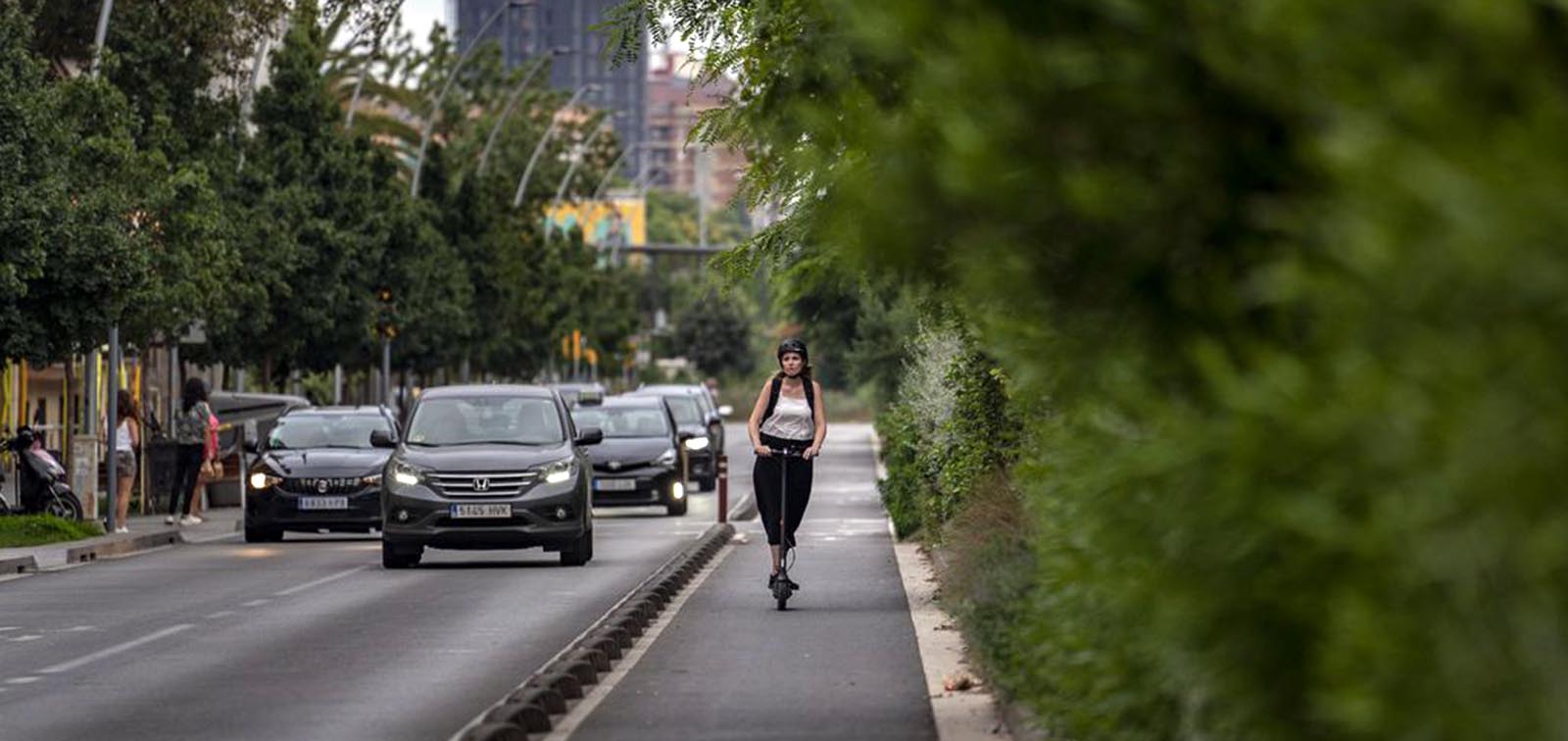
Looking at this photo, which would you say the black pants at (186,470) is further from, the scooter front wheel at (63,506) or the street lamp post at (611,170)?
the street lamp post at (611,170)

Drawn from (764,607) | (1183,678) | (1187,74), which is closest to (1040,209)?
(1187,74)

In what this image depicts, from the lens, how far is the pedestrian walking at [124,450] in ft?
120

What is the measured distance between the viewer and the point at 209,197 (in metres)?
41.0

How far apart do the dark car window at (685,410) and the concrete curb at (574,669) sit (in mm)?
30147

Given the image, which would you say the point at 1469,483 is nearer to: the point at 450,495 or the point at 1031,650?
the point at 1031,650

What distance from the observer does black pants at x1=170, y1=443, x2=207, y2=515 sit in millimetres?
37375

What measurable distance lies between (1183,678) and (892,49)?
4.92 ft

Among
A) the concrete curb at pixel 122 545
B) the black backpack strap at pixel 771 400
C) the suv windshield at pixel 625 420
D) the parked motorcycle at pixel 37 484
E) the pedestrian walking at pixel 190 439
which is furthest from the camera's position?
the suv windshield at pixel 625 420

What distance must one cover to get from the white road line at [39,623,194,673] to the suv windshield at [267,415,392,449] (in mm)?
14786

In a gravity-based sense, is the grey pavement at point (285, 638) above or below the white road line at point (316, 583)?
above

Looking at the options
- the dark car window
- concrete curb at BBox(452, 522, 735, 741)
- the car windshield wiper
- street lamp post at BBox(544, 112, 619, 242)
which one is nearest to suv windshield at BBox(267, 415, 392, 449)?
the car windshield wiper

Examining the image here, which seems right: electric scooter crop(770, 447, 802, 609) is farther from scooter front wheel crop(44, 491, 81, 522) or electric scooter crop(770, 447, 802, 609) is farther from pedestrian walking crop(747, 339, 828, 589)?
scooter front wheel crop(44, 491, 81, 522)

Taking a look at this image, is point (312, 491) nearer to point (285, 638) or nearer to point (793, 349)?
point (793, 349)

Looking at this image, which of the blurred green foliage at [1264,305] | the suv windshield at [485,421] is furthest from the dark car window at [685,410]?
the blurred green foliage at [1264,305]
